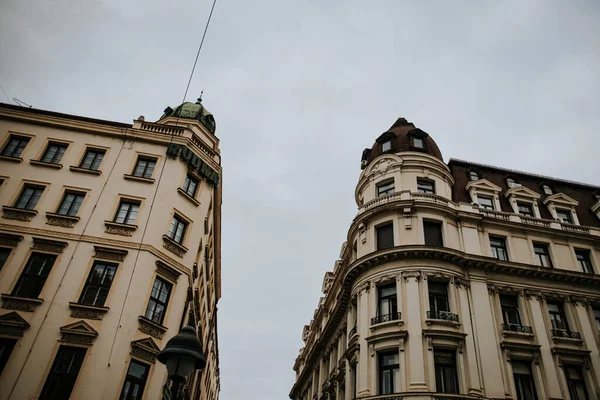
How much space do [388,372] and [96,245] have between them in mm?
18452

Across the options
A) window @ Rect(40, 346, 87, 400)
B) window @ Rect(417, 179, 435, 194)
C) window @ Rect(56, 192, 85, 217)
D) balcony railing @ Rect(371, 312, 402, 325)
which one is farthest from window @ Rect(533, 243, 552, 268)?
window @ Rect(56, 192, 85, 217)

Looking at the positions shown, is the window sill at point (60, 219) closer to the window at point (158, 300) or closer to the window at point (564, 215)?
the window at point (158, 300)

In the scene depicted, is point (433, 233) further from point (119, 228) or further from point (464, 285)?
point (119, 228)

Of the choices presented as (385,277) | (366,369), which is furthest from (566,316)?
(366,369)

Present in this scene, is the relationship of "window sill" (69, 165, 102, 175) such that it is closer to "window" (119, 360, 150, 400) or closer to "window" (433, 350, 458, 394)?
"window" (119, 360, 150, 400)

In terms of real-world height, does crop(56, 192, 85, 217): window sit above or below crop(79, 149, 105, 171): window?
below

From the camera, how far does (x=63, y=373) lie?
18.5 meters

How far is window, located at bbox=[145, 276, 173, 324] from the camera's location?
21719mm

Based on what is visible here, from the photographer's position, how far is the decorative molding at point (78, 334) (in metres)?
19.3

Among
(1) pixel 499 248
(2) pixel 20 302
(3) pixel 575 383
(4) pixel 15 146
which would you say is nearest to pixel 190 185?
(2) pixel 20 302

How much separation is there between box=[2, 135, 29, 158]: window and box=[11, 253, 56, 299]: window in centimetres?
870

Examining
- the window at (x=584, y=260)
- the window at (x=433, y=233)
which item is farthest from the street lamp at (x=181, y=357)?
the window at (x=584, y=260)

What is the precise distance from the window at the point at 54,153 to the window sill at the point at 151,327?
1290 centimetres

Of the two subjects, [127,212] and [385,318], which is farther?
[385,318]
